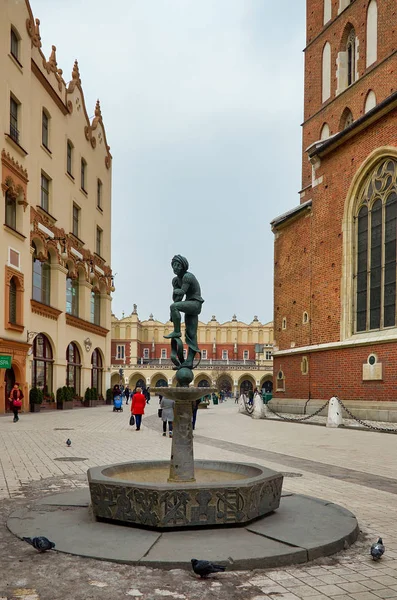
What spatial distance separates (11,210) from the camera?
2723 cm

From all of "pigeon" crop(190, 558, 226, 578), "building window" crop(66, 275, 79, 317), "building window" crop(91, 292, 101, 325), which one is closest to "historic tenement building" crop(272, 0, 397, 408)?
"building window" crop(66, 275, 79, 317)

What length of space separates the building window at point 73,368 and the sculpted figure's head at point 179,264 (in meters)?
28.6

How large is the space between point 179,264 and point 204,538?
3555 mm

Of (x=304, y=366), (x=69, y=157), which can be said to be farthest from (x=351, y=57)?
(x=69, y=157)

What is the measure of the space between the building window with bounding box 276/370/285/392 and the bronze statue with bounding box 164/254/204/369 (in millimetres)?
23066

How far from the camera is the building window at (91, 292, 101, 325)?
4214 centimetres

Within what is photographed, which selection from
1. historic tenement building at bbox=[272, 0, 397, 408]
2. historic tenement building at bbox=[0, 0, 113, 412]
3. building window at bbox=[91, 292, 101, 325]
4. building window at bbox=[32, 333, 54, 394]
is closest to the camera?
historic tenement building at bbox=[272, 0, 397, 408]

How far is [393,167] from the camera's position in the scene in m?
23.0

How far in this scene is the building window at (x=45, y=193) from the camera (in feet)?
105

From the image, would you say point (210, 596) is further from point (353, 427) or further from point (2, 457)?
point (353, 427)

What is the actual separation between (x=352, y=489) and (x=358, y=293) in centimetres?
1693

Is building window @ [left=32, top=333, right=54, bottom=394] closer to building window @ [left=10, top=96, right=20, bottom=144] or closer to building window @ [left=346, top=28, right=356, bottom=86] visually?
building window @ [left=10, top=96, right=20, bottom=144]

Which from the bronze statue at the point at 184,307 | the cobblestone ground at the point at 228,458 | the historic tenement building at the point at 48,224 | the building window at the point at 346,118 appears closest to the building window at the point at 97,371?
the historic tenement building at the point at 48,224

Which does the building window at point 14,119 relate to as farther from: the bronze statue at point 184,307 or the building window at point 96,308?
the bronze statue at point 184,307
